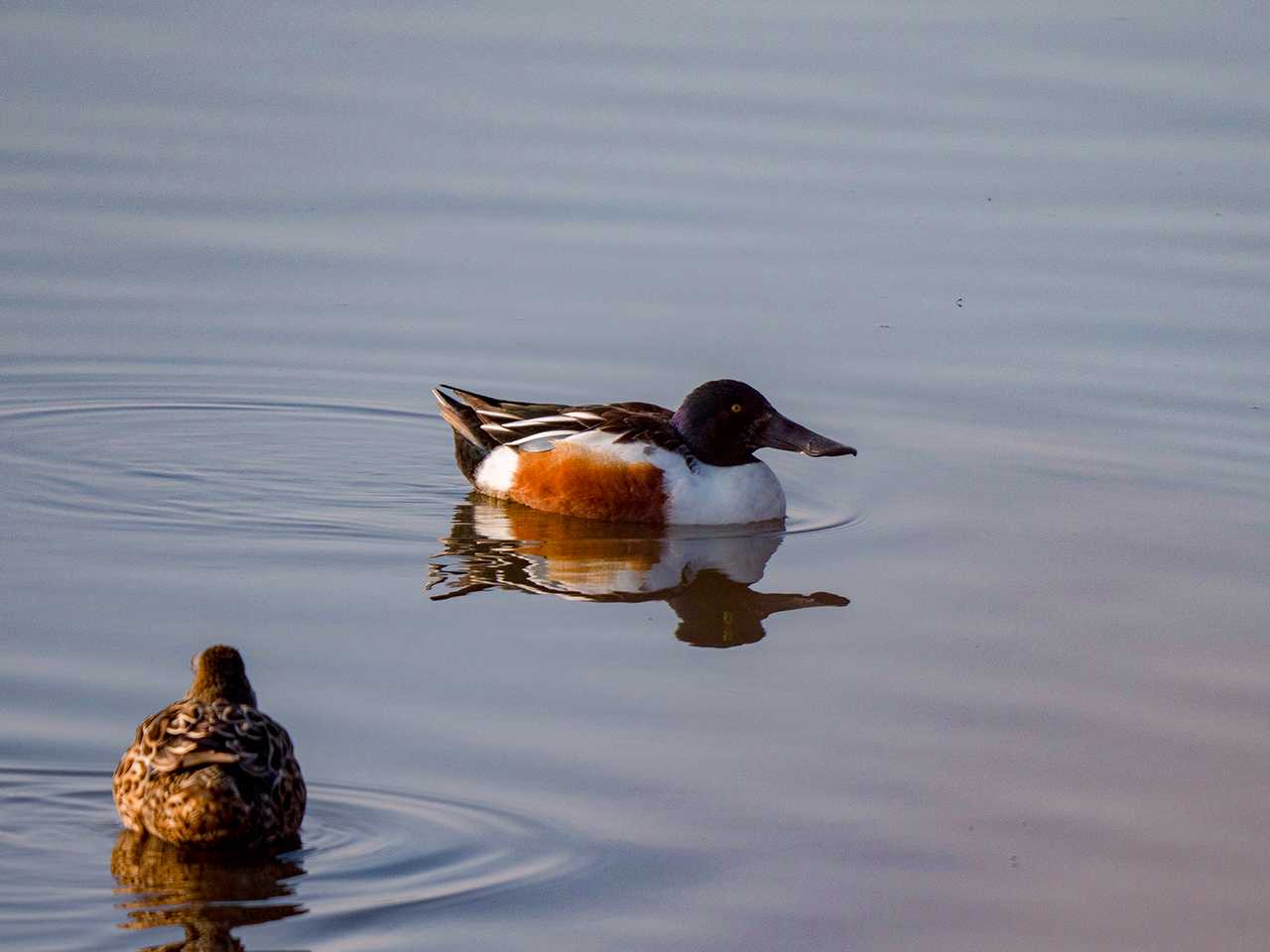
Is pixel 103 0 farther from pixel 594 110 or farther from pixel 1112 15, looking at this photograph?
pixel 1112 15

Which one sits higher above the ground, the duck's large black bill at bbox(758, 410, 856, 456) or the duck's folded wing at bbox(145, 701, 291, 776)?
the duck's large black bill at bbox(758, 410, 856, 456)

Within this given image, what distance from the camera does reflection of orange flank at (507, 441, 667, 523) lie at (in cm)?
1095

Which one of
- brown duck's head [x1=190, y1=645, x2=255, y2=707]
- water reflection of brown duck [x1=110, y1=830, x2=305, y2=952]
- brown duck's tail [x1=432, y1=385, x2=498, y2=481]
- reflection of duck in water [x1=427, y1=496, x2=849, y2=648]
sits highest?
brown duck's tail [x1=432, y1=385, x2=498, y2=481]

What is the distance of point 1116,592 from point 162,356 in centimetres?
556

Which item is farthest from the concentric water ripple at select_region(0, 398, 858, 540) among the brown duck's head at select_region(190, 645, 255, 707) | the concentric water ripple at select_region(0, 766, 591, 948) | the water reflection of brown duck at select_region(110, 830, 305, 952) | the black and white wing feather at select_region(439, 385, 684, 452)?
the water reflection of brown duck at select_region(110, 830, 305, 952)

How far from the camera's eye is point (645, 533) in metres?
10.8

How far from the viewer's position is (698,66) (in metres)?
17.6

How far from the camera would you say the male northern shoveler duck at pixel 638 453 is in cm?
1093

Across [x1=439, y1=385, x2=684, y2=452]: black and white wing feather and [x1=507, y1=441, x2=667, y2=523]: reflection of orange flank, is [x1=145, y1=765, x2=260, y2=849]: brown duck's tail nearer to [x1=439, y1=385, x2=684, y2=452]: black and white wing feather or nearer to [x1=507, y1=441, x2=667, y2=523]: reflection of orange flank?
[x1=507, y1=441, x2=667, y2=523]: reflection of orange flank

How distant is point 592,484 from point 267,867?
4.79 m

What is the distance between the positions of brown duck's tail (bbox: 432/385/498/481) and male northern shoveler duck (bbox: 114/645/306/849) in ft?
15.7

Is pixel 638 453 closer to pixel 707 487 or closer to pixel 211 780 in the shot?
pixel 707 487

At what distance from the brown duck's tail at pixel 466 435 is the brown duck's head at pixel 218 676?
451 centimetres

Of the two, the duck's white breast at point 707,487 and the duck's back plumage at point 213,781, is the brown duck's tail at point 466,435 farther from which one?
the duck's back plumage at point 213,781
